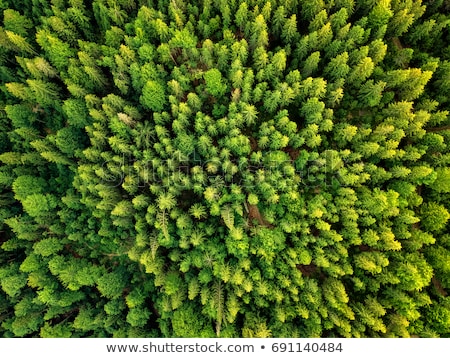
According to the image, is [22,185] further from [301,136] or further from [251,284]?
[301,136]

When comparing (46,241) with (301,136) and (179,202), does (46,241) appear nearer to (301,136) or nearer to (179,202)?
(179,202)

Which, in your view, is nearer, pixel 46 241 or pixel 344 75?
pixel 344 75

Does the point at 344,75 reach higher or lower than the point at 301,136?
higher

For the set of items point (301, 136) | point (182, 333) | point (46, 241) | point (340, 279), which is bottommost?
point (182, 333)

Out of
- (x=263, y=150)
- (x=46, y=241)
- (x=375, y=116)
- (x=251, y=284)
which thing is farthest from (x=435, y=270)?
(x=46, y=241)

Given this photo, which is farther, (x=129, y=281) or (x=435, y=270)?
(x=129, y=281)

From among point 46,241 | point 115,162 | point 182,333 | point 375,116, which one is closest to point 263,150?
point 375,116
